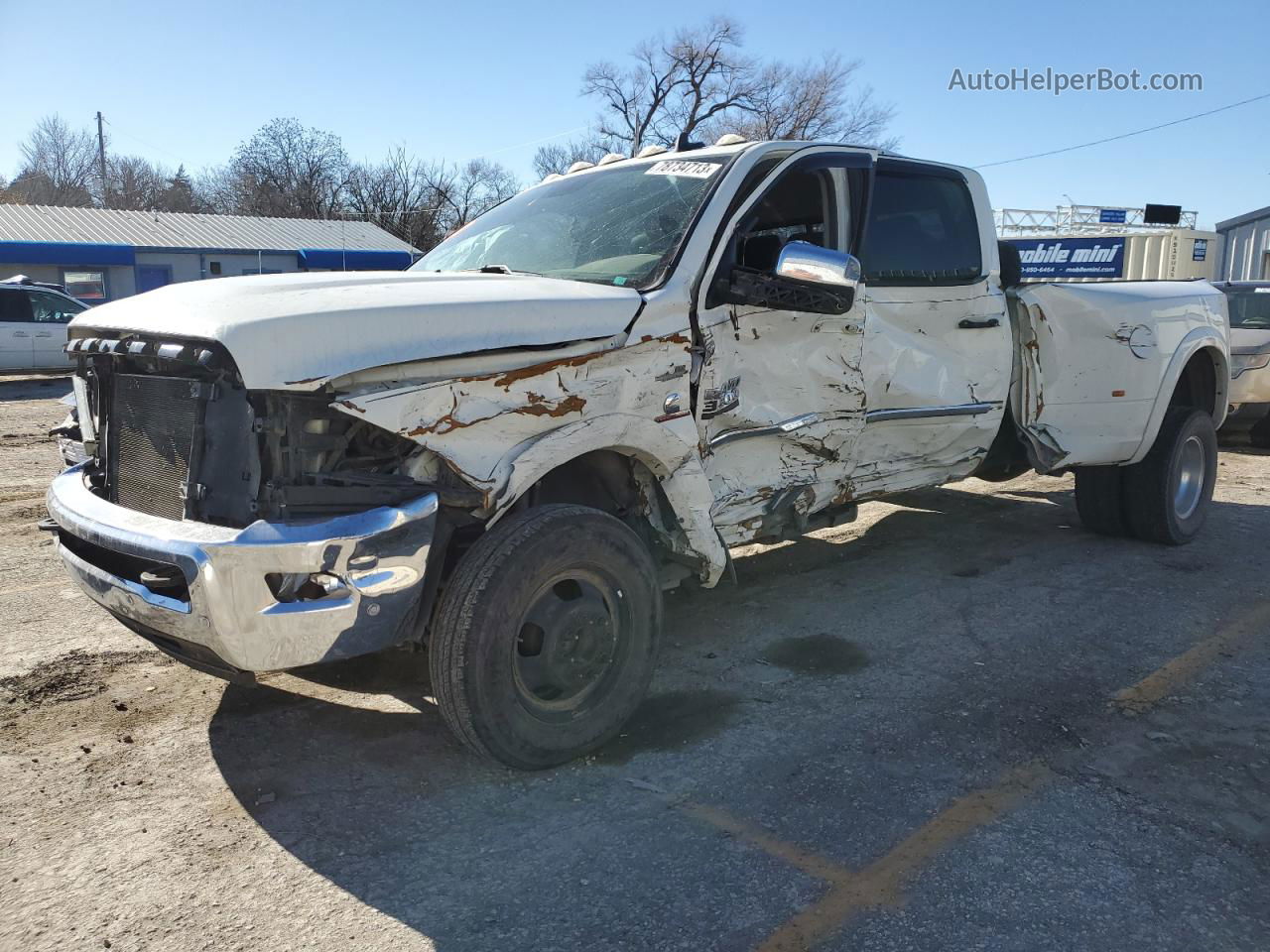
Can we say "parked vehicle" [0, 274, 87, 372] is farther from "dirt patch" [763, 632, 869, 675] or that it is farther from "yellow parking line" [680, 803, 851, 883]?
"yellow parking line" [680, 803, 851, 883]

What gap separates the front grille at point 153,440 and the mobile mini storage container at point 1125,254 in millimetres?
23213

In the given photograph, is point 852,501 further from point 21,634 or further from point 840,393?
point 21,634

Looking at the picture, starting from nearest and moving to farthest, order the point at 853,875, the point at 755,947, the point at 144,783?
the point at 755,947, the point at 853,875, the point at 144,783

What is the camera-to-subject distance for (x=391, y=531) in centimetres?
280

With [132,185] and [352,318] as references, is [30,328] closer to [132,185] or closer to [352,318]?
[352,318]

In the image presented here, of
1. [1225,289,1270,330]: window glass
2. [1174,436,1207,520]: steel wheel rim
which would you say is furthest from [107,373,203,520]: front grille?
[1225,289,1270,330]: window glass

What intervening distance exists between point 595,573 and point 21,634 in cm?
290

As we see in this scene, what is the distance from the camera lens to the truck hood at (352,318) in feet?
8.85

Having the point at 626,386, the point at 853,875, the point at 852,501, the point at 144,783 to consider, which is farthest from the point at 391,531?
the point at 852,501

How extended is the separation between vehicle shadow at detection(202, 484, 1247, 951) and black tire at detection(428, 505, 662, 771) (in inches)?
7.2

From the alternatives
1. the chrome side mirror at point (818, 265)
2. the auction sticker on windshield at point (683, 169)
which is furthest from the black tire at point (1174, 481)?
the auction sticker on windshield at point (683, 169)

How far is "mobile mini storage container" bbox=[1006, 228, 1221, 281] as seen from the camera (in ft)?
86.1

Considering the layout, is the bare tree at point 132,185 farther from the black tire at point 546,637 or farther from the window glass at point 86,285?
the black tire at point 546,637

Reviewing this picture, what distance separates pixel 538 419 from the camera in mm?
3162
